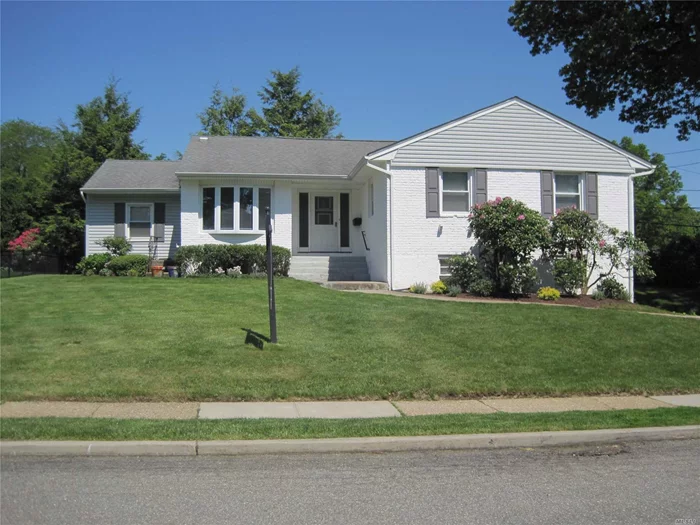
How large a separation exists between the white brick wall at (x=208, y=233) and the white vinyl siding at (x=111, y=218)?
9.60 feet

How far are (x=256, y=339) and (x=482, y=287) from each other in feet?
25.2

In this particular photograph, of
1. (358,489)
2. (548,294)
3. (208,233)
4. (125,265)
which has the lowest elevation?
(358,489)

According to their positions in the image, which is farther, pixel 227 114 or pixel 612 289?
pixel 227 114

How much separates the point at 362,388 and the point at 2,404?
4566 millimetres

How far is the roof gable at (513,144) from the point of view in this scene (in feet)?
54.1

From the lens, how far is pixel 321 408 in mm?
7320

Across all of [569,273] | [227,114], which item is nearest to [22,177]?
[227,114]

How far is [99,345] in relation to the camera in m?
8.96

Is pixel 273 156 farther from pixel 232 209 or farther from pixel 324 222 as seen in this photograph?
pixel 324 222

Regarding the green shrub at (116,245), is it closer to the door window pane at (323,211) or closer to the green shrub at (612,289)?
the door window pane at (323,211)

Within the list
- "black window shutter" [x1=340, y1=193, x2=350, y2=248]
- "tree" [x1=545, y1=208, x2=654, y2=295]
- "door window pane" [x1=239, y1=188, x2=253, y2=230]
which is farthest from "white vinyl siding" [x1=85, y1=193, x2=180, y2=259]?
"tree" [x1=545, y1=208, x2=654, y2=295]

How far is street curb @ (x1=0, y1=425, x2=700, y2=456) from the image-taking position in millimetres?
5465

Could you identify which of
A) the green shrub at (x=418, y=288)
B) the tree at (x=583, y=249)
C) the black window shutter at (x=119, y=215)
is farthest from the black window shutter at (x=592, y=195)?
the black window shutter at (x=119, y=215)

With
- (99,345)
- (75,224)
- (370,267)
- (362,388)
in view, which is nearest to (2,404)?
(99,345)
